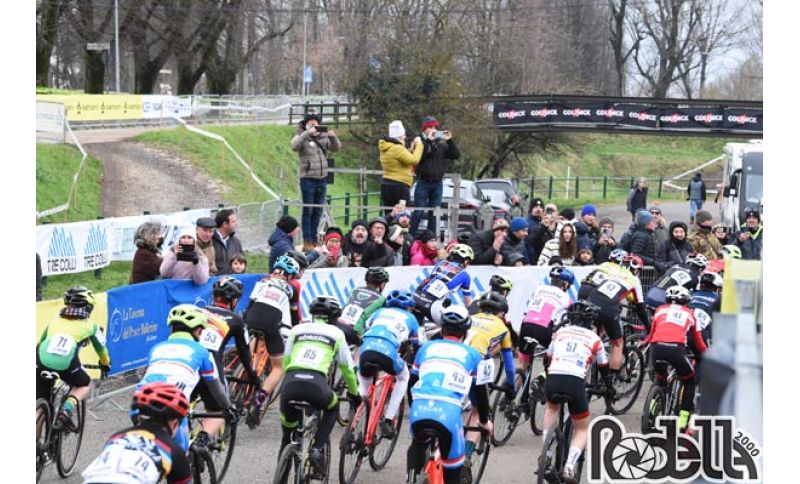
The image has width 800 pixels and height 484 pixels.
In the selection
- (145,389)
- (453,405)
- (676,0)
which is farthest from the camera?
(676,0)

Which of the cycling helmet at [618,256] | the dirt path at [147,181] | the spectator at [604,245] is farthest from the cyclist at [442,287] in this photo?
the dirt path at [147,181]

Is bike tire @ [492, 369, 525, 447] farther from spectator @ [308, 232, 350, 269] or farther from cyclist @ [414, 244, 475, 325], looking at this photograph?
spectator @ [308, 232, 350, 269]

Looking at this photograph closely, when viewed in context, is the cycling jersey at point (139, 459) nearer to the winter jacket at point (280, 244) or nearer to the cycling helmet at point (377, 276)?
the cycling helmet at point (377, 276)

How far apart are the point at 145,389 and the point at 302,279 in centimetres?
834

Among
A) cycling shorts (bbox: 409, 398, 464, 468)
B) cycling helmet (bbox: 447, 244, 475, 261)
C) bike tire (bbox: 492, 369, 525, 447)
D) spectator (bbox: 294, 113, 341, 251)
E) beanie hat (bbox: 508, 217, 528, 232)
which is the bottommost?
bike tire (bbox: 492, 369, 525, 447)

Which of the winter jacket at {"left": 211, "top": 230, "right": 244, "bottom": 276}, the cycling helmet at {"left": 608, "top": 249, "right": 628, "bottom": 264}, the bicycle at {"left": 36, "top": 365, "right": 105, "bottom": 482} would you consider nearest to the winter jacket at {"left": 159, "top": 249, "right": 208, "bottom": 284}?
the winter jacket at {"left": 211, "top": 230, "right": 244, "bottom": 276}

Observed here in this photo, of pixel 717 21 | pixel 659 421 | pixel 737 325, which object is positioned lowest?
pixel 659 421

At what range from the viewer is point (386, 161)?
20.8 metres

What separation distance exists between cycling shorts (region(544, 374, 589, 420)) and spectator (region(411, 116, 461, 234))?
9.44m

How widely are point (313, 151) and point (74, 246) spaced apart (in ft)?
16.9

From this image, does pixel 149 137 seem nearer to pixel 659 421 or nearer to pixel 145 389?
pixel 659 421

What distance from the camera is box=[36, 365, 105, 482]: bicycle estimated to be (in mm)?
11289

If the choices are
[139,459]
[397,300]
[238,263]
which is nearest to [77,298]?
[397,300]
